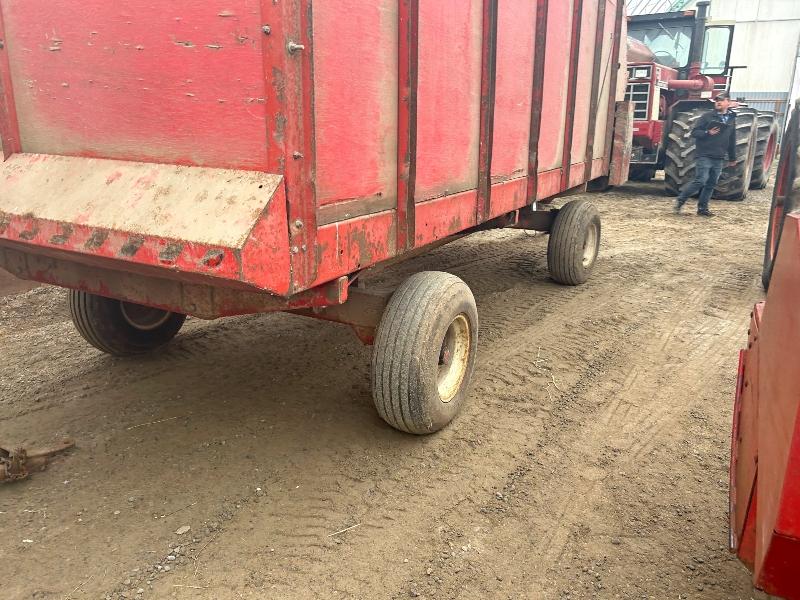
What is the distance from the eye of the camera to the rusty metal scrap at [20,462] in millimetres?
2766

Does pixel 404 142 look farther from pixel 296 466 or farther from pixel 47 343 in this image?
pixel 47 343

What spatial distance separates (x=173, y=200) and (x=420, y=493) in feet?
5.35

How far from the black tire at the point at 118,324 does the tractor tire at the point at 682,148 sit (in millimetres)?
8803

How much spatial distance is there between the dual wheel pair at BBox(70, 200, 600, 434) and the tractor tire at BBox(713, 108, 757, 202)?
903 centimetres

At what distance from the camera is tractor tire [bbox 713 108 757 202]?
1037 cm

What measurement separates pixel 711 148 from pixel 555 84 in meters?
5.94

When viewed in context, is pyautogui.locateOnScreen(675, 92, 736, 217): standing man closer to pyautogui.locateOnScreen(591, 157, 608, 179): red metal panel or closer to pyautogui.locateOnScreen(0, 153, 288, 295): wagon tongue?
pyautogui.locateOnScreen(591, 157, 608, 179): red metal panel

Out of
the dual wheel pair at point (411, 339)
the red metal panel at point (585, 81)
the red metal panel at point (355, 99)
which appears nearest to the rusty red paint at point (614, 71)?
the red metal panel at point (585, 81)

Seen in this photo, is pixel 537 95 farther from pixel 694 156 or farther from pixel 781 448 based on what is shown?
pixel 694 156

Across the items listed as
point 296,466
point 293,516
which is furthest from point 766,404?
point 296,466

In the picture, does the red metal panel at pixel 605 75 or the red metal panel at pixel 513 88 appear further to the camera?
the red metal panel at pixel 605 75

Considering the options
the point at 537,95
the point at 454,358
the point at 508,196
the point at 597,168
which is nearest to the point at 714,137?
the point at 597,168

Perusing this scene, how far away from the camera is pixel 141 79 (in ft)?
7.76

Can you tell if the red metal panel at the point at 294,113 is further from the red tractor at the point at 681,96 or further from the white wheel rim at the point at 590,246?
the red tractor at the point at 681,96
